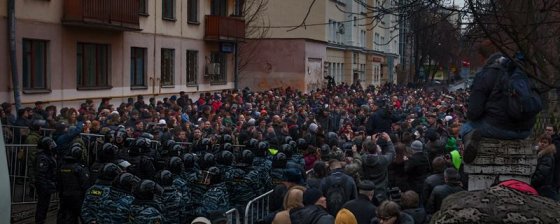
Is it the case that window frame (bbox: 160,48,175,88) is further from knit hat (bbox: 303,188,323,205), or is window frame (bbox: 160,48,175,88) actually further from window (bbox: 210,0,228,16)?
knit hat (bbox: 303,188,323,205)

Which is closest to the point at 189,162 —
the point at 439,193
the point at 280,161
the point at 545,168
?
the point at 280,161

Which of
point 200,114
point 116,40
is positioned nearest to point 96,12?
point 116,40

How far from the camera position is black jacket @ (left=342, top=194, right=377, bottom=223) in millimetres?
7621

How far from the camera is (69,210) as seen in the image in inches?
424

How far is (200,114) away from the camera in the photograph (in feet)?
67.2

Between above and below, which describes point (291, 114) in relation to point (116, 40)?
below

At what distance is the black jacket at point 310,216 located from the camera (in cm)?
711

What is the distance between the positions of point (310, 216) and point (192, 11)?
26.7 m

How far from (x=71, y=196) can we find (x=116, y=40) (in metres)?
15.6

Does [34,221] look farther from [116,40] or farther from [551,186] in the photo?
[116,40]

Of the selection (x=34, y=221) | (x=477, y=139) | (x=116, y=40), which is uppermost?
(x=116, y=40)

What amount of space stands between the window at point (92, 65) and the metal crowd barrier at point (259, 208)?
586 inches

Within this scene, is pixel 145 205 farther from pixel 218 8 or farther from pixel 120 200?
pixel 218 8

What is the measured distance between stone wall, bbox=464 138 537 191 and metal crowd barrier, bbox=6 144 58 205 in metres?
8.79
